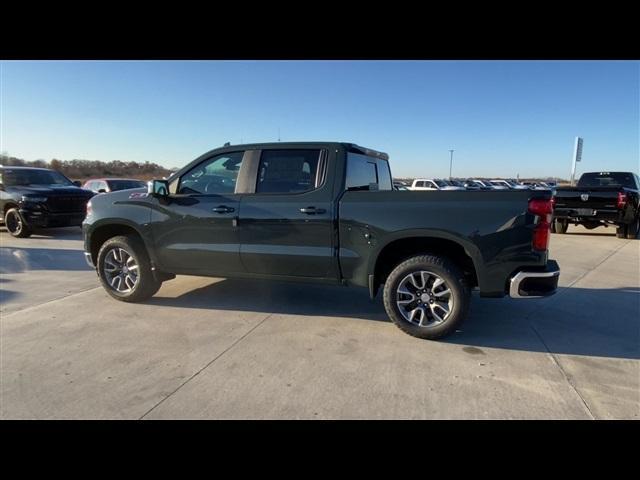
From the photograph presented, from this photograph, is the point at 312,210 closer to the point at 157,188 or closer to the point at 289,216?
the point at 289,216

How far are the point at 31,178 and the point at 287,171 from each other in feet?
32.8

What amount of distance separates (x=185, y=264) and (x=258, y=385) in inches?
86.3

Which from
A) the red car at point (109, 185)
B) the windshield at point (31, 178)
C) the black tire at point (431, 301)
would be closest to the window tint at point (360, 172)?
the black tire at point (431, 301)

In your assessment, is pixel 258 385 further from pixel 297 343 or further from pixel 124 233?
pixel 124 233

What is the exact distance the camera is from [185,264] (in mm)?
4762

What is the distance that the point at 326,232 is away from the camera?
4148 mm

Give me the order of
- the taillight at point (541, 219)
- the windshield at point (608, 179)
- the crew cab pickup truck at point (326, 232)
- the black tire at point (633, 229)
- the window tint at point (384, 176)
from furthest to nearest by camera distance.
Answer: the windshield at point (608, 179)
the black tire at point (633, 229)
the window tint at point (384, 176)
the crew cab pickup truck at point (326, 232)
the taillight at point (541, 219)

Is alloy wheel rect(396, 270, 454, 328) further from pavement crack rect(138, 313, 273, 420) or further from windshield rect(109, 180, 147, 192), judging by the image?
windshield rect(109, 180, 147, 192)

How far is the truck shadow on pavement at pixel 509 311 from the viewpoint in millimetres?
3891

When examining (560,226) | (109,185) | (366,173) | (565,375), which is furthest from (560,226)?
(109,185)

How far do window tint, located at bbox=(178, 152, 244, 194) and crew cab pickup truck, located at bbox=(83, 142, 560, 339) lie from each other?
13 mm

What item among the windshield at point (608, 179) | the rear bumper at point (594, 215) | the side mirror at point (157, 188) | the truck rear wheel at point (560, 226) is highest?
the side mirror at point (157, 188)

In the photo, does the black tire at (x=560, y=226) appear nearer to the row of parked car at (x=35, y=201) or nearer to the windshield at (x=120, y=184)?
the row of parked car at (x=35, y=201)

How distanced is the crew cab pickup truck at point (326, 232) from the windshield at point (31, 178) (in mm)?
7652
